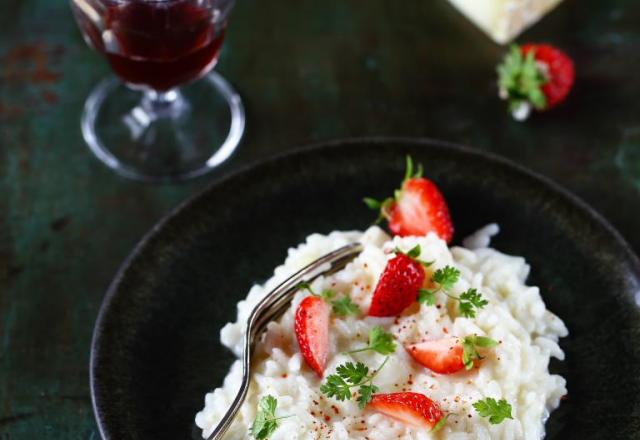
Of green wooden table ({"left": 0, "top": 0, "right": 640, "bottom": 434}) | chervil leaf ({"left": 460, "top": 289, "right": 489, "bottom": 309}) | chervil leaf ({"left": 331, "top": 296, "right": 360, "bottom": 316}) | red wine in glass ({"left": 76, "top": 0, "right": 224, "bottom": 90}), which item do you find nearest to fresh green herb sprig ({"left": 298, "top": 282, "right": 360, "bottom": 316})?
chervil leaf ({"left": 331, "top": 296, "right": 360, "bottom": 316})

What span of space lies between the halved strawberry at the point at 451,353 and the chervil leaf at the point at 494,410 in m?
0.10

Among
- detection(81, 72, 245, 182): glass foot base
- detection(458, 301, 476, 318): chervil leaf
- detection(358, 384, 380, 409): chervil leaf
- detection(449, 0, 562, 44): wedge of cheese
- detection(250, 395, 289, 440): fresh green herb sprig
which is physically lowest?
detection(81, 72, 245, 182): glass foot base

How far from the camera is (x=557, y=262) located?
2.29 meters

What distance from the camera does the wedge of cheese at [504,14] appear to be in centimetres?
287

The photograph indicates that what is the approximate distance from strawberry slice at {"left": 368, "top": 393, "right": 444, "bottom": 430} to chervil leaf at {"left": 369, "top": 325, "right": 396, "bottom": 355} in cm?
11

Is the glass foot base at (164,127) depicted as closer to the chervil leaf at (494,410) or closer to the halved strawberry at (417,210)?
the halved strawberry at (417,210)

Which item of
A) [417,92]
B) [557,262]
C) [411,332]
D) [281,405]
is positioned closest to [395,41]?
[417,92]

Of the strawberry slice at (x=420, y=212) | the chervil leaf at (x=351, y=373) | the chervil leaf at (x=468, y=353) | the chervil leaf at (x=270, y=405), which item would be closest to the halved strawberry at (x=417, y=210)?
the strawberry slice at (x=420, y=212)

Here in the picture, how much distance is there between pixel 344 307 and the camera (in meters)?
2.11

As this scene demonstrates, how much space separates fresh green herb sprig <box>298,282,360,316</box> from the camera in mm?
2115

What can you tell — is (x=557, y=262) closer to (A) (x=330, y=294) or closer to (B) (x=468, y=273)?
(B) (x=468, y=273)

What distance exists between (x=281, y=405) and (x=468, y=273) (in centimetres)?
53

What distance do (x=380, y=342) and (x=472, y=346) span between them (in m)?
0.20

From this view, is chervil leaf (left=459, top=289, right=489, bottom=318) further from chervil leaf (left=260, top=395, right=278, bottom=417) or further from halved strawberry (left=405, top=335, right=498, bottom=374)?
chervil leaf (left=260, top=395, right=278, bottom=417)
